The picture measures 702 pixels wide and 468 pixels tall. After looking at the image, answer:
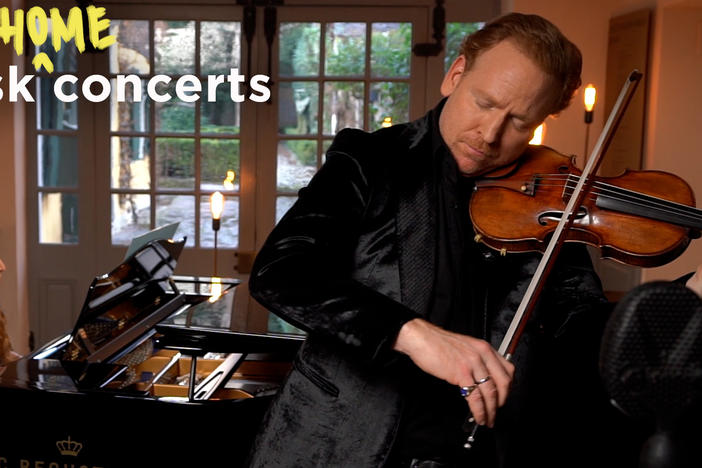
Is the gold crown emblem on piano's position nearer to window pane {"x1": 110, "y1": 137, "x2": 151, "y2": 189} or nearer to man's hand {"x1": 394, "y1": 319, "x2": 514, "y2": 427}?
man's hand {"x1": 394, "y1": 319, "x2": 514, "y2": 427}

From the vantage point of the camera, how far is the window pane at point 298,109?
15.2 feet

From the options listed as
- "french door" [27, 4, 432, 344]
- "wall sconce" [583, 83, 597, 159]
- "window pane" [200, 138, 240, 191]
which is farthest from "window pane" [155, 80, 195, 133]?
"wall sconce" [583, 83, 597, 159]

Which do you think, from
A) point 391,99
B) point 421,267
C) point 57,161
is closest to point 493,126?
point 421,267

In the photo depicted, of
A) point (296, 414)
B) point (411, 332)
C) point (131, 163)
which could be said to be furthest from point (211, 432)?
point (131, 163)

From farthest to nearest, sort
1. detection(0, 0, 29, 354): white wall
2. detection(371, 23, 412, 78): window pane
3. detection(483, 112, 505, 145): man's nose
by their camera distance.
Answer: detection(371, 23, 412, 78): window pane → detection(0, 0, 29, 354): white wall → detection(483, 112, 505, 145): man's nose

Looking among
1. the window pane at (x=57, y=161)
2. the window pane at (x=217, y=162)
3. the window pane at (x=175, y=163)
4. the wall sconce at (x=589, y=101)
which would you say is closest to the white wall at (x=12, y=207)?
the window pane at (x=57, y=161)

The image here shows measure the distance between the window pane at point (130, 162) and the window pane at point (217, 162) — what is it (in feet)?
1.09

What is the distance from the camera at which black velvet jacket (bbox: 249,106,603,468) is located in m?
1.08

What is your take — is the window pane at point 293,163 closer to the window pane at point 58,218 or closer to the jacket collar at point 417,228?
the window pane at point 58,218

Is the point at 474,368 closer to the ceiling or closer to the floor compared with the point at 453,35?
closer to the floor

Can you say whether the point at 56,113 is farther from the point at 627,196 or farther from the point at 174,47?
the point at 627,196

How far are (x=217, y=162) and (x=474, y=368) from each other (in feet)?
13.1

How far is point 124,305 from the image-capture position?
2.60m

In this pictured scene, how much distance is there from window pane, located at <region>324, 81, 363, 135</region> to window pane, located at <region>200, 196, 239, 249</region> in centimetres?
74
